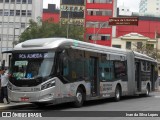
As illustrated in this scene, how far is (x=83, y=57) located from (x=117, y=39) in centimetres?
7644

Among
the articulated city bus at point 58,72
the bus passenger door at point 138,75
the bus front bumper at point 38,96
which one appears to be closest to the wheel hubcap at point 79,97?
the articulated city bus at point 58,72

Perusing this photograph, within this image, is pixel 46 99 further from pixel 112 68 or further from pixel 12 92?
pixel 112 68

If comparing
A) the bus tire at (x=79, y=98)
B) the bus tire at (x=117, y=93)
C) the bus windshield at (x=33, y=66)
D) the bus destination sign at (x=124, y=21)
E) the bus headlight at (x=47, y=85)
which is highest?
the bus destination sign at (x=124, y=21)

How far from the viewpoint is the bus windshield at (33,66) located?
19406 millimetres

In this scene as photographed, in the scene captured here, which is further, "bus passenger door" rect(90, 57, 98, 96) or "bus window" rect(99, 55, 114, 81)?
"bus window" rect(99, 55, 114, 81)

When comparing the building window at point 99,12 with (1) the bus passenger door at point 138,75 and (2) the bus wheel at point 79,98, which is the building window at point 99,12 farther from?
(2) the bus wheel at point 79,98

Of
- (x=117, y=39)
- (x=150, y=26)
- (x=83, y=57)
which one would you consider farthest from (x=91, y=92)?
(x=150, y=26)

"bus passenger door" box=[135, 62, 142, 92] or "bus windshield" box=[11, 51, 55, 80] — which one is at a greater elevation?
"bus windshield" box=[11, 51, 55, 80]

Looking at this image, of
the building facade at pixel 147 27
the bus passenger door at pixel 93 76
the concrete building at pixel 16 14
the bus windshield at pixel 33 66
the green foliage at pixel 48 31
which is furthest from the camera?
the building facade at pixel 147 27

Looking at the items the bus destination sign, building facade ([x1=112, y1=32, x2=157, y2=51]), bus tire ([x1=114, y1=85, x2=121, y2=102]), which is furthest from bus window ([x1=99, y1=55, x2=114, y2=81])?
building facade ([x1=112, y1=32, x2=157, y2=51])

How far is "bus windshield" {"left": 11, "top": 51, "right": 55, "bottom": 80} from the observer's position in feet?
63.7

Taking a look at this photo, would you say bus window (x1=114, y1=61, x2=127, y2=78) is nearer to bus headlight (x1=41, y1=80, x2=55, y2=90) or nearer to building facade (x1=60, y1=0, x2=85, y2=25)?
bus headlight (x1=41, y1=80, x2=55, y2=90)

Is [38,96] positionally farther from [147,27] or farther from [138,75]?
[147,27]

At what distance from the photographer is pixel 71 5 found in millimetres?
99625
